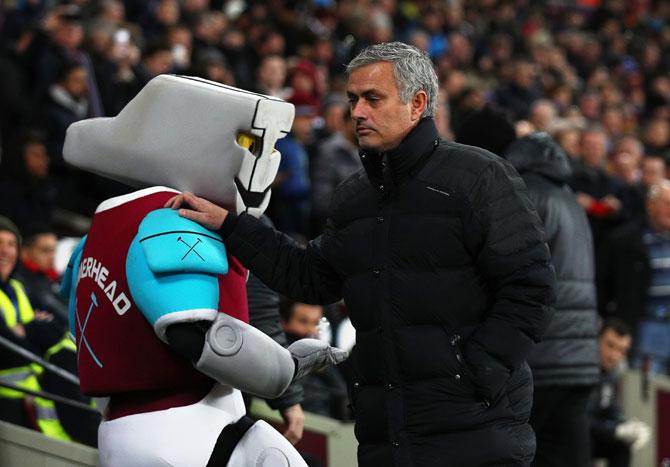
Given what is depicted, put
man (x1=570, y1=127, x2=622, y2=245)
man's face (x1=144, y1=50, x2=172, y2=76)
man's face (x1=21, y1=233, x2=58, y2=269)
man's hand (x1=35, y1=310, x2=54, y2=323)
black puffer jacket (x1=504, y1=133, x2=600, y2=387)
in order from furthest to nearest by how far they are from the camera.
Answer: man (x1=570, y1=127, x2=622, y2=245), man's face (x1=144, y1=50, x2=172, y2=76), man's face (x1=21, y1=233, x2=58, y2=269), man's hand (x1=35, y1=310, x2=54, y2=323), black puffer jacket (x1=504, y1=133, x2=600, y2=387)

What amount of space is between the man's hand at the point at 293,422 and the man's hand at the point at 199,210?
1.13 m

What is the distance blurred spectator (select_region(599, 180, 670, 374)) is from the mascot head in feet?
18.3

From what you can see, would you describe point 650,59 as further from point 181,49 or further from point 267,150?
point 267,150

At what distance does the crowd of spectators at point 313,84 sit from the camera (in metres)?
8.77

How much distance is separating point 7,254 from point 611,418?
11.7 feet

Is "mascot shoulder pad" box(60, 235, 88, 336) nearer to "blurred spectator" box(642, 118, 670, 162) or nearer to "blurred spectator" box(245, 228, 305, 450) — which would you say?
"blurred spectator" box(245, 228, 305, 450)

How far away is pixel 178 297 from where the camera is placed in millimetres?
3268

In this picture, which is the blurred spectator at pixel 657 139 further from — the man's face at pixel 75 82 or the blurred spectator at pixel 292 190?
the man's face at pixel 75 82

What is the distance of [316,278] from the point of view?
3.76 meters

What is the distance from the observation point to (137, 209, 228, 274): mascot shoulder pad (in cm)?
328

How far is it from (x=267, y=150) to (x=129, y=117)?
0.40 metres

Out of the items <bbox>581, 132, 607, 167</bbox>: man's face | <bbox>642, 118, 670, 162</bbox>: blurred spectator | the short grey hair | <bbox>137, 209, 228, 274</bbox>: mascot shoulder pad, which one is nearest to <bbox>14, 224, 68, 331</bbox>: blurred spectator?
<bbox>137, 209, 228, 274</bbox>: mascot shoulder pad

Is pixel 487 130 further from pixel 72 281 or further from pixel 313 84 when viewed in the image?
pixel 313 84

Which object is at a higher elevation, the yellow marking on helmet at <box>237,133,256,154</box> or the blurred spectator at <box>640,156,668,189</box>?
the yellow marking on helmet at <box>237,133,256,154</box>
